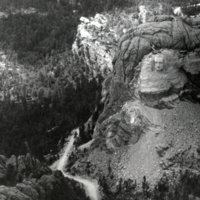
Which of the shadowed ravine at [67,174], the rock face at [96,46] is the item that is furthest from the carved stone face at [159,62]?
the rock face at [96,46]

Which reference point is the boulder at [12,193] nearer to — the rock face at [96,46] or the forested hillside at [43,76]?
the forested hillside at [43,76]

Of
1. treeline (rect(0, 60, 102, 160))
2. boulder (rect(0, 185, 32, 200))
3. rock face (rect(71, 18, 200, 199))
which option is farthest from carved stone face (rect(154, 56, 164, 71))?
boulder (rect(0, 185, 32, 200))

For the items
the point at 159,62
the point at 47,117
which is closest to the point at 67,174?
the point at 159,62

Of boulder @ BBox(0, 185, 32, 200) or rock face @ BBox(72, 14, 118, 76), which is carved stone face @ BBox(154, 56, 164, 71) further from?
rock face @ BBox(72, 14, 118, 76)

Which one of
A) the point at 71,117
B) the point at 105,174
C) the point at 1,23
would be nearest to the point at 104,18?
the point at 1,23

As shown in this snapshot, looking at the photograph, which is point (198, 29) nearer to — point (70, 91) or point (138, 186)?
A: point (138, 186)

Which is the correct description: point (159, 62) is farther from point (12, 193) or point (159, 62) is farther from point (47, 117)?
point (47, 117)
